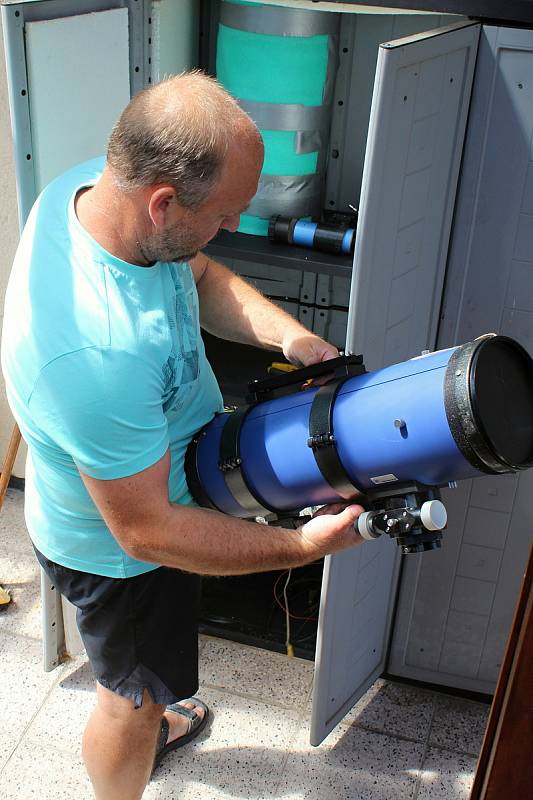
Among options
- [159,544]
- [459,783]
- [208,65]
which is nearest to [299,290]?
[208,65]

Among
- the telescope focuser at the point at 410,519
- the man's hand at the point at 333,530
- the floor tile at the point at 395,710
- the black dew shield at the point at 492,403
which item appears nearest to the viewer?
the black dew shield at the point at 492,403

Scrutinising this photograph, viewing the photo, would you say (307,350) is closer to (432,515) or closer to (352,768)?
(432,515)

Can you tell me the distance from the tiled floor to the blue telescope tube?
95 centimetres

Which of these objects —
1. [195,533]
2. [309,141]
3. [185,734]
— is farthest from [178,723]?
[309,141]

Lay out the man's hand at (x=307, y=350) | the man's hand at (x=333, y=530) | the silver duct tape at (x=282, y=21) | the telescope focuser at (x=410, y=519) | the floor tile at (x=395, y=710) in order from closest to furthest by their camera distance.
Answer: the telescope focuser at (x=410, y=519) < the man's hand at (x=333, y=530) < the man's hand at (x=307, y=350) < the silver duct tape at (x=282, y=21) < the floor tile at (x=395, y=710)

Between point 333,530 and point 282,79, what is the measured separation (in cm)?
119

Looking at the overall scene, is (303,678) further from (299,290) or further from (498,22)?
(498,22)

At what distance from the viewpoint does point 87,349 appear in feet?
4.82

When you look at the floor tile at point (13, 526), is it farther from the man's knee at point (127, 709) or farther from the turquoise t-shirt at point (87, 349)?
the turquoise t-shirt at point (87, 349)

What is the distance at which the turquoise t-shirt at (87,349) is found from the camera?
1.47m

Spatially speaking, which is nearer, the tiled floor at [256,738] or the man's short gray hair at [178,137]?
the man's short gray hair at [178,137]

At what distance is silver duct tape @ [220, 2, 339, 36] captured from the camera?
2191 mm

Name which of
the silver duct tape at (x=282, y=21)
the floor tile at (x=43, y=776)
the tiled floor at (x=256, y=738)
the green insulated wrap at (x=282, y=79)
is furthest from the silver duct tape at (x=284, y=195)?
the floor tile at (x=43, y=776)

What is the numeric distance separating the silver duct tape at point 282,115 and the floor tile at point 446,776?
1.63 m
